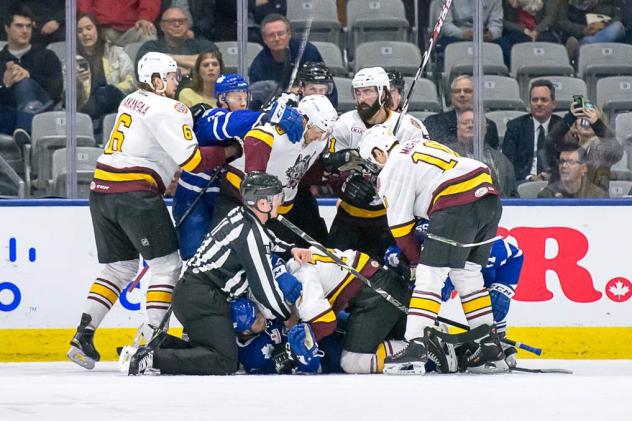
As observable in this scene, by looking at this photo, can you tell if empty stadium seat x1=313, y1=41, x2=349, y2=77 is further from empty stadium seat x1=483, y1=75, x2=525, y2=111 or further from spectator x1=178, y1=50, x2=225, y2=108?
empty stadium seat x1=483, y1=75, x2=525, y2=111

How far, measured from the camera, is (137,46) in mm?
7926

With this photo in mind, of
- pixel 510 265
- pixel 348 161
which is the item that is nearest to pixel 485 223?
pixel 510 265

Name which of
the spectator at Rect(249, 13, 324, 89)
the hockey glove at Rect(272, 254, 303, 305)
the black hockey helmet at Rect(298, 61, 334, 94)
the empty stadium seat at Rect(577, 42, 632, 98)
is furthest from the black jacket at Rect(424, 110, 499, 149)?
the hockey glove at Rect(272, 254, 303, 305)

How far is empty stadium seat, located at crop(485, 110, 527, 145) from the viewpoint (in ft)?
25.7

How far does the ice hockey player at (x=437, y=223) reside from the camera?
20.5 ft

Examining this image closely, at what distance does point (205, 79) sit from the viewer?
790 cm

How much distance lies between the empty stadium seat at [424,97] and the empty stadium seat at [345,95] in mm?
277

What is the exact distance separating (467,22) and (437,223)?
6.38ft

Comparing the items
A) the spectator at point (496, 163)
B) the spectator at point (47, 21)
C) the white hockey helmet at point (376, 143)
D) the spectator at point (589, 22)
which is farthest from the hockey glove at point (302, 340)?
the spectator at point (589, 22)

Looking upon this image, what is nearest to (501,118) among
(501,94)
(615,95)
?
(501,94)

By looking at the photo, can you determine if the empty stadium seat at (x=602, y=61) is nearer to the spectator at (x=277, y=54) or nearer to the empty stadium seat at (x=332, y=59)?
the empty stadium seat at (x=332, y=59)

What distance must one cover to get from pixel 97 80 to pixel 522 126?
2171 mm

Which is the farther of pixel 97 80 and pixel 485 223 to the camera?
pixel 97 80

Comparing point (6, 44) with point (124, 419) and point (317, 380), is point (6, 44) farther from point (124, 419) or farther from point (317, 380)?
point (124, 419)
